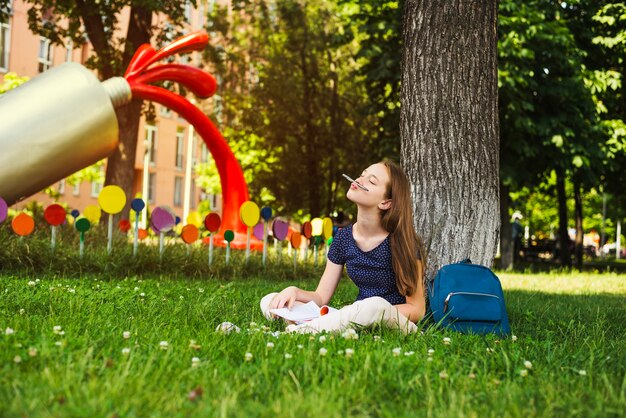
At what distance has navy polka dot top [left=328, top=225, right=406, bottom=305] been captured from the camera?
15.8ft

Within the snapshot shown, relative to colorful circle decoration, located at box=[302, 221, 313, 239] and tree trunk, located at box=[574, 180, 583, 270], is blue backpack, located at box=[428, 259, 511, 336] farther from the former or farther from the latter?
tree trunk, located at box=[574, 180, 583, 270]

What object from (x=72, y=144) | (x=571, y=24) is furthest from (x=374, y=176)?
(x=571, y=24)

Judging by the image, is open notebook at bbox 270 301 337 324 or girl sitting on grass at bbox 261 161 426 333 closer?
open notebook at bbox 270 301 337 324

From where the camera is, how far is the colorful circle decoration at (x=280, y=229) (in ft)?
33.7

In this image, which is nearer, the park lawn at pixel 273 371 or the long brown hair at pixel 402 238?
the park lawn at pixel 273 371

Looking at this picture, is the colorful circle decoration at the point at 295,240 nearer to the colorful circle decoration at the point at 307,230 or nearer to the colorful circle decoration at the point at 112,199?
the colorful circle decoration at the point at 307,230

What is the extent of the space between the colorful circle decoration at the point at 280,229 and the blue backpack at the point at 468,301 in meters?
5.43

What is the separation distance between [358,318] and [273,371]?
4.25 feet

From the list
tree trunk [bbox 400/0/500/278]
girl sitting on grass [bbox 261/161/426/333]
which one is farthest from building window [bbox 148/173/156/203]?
girl sitting on grass [bbox 261/161/426/333]

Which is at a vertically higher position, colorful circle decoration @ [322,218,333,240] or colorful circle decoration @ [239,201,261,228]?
colorful circle decoration @ [239,201,261,228]

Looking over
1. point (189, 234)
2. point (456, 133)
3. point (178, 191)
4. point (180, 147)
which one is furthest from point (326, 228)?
point (178, 191)

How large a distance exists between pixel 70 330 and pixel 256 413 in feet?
5.01

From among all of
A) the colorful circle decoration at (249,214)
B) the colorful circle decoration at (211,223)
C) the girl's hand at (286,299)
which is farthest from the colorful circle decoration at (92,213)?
the girl's hand at (286,299)

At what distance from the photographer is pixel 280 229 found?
10.4 m
